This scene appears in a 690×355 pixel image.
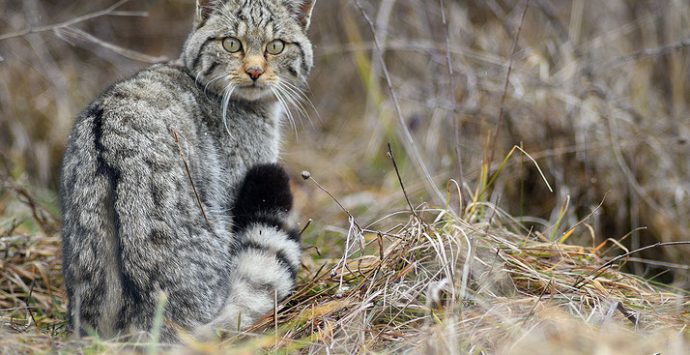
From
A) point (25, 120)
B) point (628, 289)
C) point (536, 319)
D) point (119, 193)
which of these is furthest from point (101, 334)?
point (25, 120)

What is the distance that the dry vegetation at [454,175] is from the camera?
311 cm

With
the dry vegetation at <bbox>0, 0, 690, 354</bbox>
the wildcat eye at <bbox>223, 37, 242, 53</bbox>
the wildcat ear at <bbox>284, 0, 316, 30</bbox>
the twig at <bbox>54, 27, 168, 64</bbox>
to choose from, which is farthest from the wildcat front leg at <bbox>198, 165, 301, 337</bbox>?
the twig at <bbox>54, 27, 168, 64</bbox>

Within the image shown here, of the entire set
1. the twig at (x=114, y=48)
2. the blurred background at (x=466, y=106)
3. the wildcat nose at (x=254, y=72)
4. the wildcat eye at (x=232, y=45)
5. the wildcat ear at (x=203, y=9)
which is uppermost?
the wildcat ear at (x=203, y=9)

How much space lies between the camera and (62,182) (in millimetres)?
3422

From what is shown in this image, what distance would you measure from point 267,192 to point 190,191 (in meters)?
0.34

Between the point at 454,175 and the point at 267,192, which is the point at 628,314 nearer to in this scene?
the point at 267,192

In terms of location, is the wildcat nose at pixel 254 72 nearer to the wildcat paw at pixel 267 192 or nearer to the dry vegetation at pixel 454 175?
the wildcat paw at pixel 267 192

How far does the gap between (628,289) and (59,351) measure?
238 centimetres

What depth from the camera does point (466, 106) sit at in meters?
5.67

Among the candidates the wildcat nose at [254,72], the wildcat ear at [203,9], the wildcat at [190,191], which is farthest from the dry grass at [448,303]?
the wildcat ear at [203,9]

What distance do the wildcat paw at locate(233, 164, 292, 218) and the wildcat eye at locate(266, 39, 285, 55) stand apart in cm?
73

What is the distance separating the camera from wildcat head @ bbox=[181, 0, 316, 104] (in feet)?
12.8

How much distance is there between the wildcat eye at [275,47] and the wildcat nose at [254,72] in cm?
18

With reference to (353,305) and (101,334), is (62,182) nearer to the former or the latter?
(101,334)
